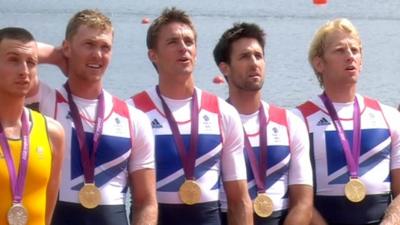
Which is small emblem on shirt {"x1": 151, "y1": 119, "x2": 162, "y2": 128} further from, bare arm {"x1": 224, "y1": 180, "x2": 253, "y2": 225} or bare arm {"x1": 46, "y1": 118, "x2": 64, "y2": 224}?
bare arm {"x1": 46, "y1": 118, "x2": 64, "y2": 224}

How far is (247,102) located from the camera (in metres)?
4.70

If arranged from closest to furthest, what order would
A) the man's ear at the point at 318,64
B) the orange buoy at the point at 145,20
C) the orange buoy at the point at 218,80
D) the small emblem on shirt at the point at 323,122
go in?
the small emblem on shirt at the point at 323,122, the man's ear at the point at 318,64, the orange buoy at the point at 218,80, the orange buoy at the point at 145,20

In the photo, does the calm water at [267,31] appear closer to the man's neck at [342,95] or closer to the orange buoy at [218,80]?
the orange buoy at [218,80]

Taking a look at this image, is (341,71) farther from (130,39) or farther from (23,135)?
(130,39)

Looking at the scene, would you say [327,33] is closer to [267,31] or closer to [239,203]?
[239,203]

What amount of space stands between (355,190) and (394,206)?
202 millimetres

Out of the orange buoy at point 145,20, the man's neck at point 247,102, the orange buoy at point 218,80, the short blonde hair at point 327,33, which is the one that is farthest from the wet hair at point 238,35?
the orange buoy at point 145,20

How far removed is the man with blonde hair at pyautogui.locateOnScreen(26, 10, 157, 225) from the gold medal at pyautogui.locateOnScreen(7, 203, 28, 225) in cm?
43

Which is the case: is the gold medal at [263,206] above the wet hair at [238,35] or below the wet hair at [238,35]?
below

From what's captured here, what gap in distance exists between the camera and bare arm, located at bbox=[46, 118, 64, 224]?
3.95 m

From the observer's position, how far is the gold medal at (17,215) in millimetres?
3744

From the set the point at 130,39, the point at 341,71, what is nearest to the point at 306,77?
the point at 130,39

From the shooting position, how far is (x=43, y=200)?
3863 millimetres

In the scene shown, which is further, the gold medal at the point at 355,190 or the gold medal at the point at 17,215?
the gold medal at the point at 355,190
